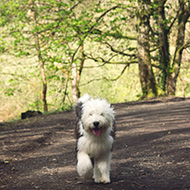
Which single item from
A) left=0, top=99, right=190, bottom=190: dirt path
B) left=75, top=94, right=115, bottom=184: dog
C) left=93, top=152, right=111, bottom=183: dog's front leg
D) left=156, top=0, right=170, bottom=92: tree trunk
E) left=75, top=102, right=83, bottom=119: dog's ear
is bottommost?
left=0, top=99, right=190, bottom=190: dirt path

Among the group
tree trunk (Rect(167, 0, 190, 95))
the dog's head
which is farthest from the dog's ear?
tree trunk (Rect(167, 0, 190, 95))

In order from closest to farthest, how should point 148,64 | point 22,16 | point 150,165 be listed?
point 150,165
point 148,64
point 22,16

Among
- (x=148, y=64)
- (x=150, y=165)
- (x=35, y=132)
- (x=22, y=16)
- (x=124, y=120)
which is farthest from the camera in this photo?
(x=22, y=16)

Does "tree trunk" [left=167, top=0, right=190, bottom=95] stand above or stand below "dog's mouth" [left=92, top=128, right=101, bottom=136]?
above

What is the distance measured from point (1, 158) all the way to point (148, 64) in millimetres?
13236

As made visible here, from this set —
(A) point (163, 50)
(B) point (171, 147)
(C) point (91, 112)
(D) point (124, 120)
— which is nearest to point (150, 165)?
(B) point (171, 147)

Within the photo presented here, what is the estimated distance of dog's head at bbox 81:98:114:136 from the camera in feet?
17.1

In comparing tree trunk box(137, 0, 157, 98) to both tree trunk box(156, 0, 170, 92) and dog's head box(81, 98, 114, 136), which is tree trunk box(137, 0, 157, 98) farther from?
dog's head box(81, 98, 114, 136)

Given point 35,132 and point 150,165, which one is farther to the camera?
point 35,132

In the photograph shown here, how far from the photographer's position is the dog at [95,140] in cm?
529

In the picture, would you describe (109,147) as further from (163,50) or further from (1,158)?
(163,50)

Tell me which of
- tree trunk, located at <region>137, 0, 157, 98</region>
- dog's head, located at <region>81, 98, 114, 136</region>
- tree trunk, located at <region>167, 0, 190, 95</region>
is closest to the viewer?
dog's head, located at <region>81, 98, 114, 136</region>

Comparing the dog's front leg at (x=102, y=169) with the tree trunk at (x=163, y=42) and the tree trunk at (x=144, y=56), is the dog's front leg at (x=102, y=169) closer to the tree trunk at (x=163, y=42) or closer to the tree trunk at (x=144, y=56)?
the tree trunk at (x=144, y=56)

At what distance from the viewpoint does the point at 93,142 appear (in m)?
5.46
